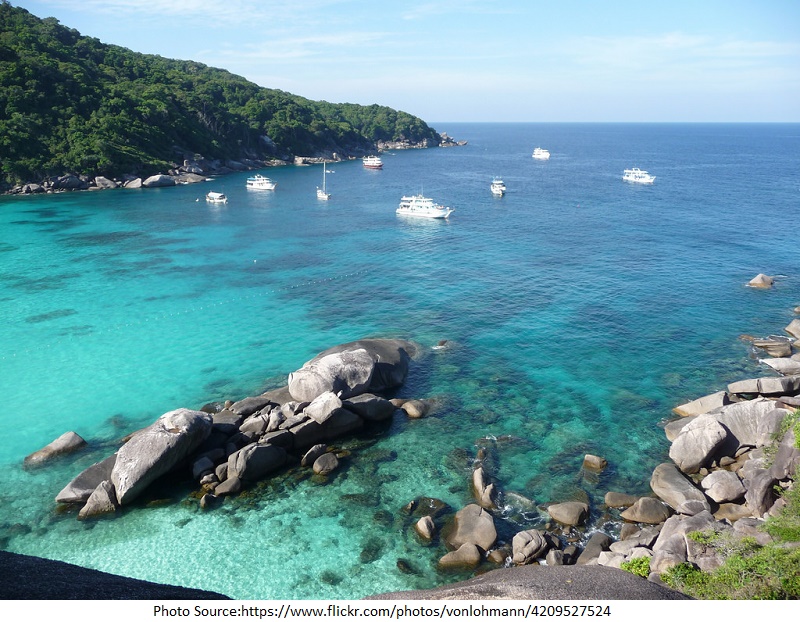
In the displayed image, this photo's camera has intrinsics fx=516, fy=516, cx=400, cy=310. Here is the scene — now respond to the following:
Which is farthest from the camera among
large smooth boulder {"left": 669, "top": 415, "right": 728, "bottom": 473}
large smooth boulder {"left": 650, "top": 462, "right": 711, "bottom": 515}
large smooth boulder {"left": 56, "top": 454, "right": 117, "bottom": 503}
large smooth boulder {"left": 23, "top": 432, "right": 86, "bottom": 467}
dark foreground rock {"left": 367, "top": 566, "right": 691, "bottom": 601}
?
large smooth boulder {"left": 23, "top": 432, "right": 86, "bottom": 467}

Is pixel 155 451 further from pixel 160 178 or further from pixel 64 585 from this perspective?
pixel 160 178

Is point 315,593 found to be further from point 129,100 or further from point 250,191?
point 129,100

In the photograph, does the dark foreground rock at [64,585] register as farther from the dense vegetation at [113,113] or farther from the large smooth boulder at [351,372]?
the dense vegetation at [113,113]

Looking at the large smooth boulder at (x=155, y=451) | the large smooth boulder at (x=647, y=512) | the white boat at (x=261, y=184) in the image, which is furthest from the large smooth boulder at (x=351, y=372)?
the white boat at (x=261, y=184)

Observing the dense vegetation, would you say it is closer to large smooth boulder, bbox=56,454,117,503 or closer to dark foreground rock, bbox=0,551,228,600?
large smooth boulder, bbox=56,454,117,503

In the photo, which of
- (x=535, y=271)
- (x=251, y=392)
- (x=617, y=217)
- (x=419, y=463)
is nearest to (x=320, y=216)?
(x=535, y=271)

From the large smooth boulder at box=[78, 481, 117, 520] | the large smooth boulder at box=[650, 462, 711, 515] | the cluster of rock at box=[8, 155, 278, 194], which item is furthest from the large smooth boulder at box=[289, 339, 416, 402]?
the cluster of rock at box=[8, 155, 278, 194]
